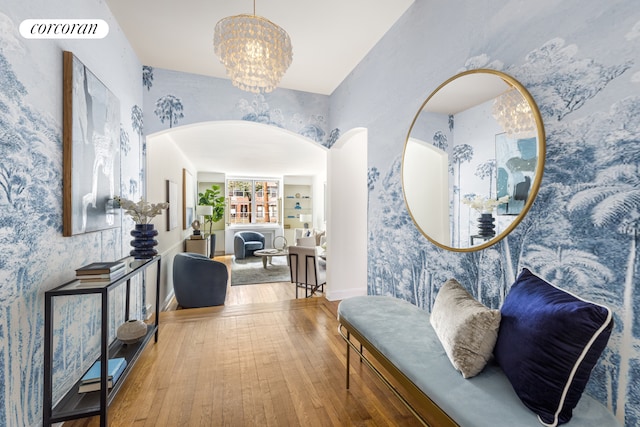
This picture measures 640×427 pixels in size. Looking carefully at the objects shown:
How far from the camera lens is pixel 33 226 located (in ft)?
4.44

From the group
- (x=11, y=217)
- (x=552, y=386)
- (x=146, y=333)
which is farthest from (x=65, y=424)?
(x=552, y=386)

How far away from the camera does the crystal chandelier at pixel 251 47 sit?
67.9 inches

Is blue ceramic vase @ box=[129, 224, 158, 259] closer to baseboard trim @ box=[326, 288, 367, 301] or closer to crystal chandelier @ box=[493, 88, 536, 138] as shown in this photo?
baseboard trim @ box=[326, 288, 367, 301]

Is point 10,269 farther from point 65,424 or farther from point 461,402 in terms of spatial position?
point 461,402

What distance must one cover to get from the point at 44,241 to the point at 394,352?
72.5 inches

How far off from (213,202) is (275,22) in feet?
23.2

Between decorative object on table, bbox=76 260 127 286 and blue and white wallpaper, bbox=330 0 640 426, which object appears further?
decorative object on table, bbox=76 260 127 286

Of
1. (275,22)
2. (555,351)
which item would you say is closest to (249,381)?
(555,351)

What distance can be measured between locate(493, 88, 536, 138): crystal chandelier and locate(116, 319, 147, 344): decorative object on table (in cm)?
273

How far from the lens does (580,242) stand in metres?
1.14

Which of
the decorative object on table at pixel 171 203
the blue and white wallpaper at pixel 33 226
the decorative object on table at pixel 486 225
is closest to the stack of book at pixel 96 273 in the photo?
the blue and white wallpaper at pixel 33 226

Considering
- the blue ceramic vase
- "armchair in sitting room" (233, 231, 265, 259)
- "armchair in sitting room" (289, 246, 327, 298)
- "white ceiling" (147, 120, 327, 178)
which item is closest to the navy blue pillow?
the blue ceramic vase

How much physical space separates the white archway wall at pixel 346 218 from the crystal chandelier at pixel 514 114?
2.29 metres

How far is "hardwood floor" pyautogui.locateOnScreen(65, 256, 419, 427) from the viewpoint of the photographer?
1638 mm
